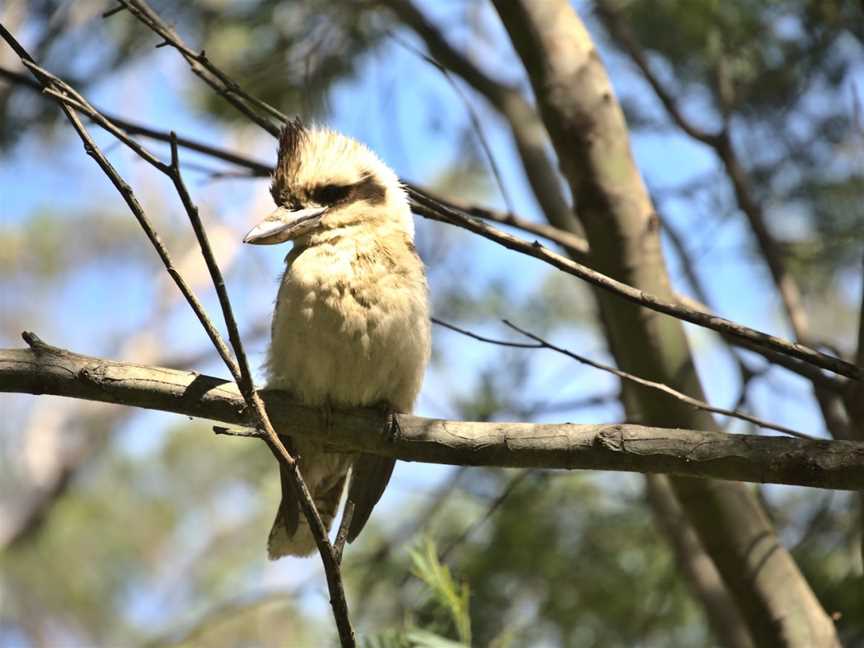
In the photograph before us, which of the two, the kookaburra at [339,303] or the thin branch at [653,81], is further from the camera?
the thin branch at [653,81]

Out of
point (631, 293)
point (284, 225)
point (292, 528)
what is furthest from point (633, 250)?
point (292, 528)

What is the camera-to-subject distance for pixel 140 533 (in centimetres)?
997

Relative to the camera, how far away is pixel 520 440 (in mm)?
2049

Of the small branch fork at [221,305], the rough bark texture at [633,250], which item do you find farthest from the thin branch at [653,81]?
the small branch fork at [221,305]

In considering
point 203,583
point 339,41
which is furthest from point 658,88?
point 203,583

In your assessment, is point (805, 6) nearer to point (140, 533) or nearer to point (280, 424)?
point (280, 424)

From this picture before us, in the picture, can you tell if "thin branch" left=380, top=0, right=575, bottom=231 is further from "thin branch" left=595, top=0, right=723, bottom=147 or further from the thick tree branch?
the thick tree branch

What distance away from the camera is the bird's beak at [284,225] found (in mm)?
Answer: 2680

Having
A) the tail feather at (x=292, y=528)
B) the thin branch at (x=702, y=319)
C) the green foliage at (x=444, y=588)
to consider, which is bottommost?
the green foliage at (x=444, y=588)

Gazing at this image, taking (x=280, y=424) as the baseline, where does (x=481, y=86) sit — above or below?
above

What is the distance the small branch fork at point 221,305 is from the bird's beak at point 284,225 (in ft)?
2.90

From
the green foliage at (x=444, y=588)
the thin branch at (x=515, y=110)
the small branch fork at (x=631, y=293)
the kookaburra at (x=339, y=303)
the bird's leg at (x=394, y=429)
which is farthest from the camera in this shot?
the thin branch at (x=515, y=110)

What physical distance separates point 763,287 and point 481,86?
152 cm

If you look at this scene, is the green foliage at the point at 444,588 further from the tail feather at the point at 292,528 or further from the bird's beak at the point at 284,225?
the bird's beak at the point at 284,225
